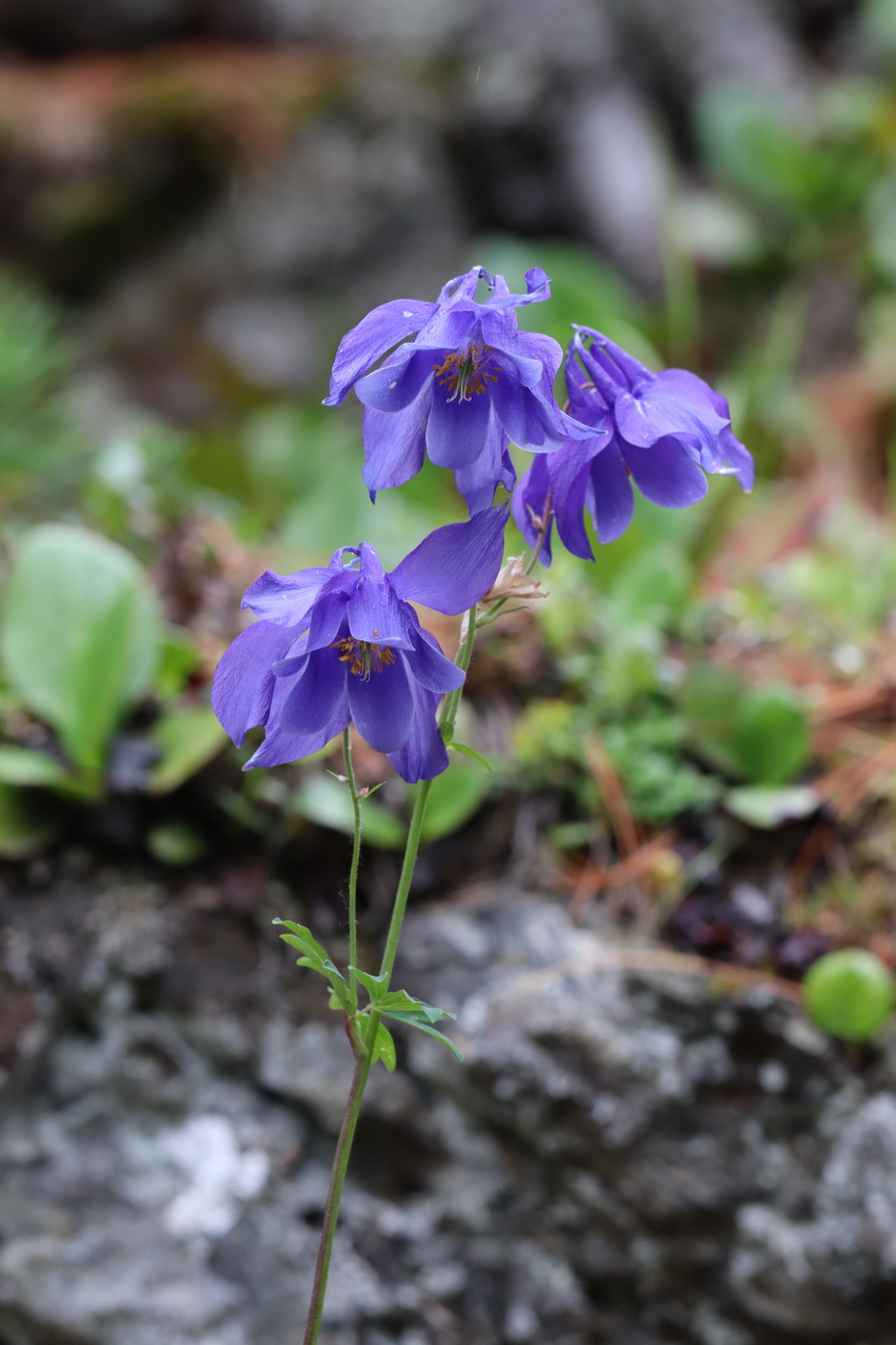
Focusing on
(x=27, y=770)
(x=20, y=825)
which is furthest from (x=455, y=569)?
(x=20, y=825)

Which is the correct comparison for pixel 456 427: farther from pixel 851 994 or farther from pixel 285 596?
pixel 851 994

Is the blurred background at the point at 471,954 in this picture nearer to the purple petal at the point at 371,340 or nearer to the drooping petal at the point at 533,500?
the drooping petal at the point at 533,500

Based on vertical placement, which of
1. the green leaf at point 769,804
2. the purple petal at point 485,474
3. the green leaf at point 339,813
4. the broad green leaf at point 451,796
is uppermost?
the green leaf at point 769,804

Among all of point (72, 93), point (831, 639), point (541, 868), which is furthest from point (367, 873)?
point (72, 93)

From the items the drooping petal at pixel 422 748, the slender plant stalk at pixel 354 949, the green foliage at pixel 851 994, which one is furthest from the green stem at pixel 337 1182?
the green foliage at pixel 851 994

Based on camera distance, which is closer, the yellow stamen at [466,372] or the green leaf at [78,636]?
the yellow stamen at [466,372]

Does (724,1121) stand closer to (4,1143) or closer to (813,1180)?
(813,1180)
